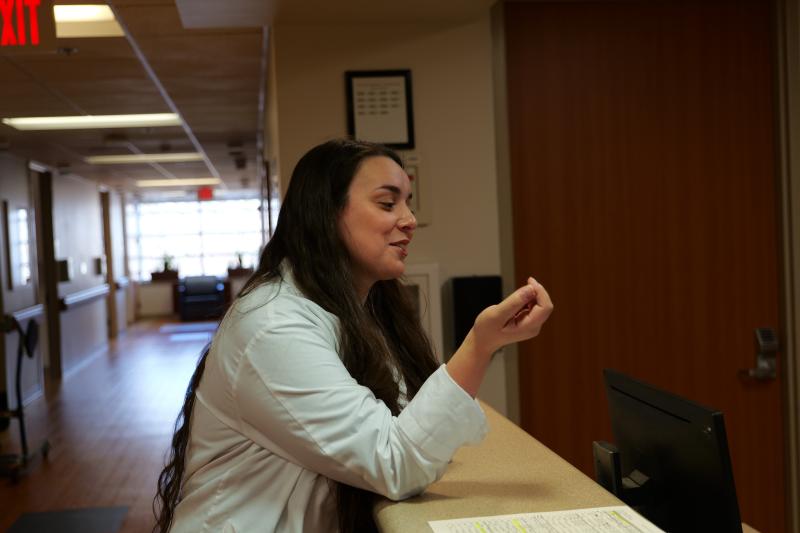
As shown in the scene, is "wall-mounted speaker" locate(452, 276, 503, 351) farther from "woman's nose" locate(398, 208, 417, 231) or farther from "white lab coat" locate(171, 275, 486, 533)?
"white lab coat" locate(171, 275, 486, 533)

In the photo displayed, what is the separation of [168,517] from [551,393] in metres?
2.07

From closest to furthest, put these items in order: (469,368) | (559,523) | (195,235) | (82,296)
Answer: (559,523) < (469,368) < (82,296) < (195,235)

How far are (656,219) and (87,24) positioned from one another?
2.95m

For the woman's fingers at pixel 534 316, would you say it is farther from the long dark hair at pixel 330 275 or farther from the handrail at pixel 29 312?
the handrail at pixel 29 312

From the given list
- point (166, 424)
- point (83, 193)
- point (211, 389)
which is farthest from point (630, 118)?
point (83, 193)

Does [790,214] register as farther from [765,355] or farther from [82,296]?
[82,296]

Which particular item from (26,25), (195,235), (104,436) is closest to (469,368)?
(26,25)

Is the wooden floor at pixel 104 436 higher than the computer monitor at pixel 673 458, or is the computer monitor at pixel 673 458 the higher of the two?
the computer monitor at pixel 673 458

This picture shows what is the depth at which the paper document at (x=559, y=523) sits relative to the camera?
4.06 feet

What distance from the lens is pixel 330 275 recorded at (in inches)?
60.8

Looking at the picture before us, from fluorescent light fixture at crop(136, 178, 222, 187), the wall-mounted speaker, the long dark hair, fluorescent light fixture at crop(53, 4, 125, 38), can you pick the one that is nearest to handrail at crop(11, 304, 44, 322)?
fluorescent light fixture at crop(53, 4, 125, 38)

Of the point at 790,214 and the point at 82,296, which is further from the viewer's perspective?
the point at 82,296

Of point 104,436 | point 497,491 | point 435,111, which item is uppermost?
point 435,111

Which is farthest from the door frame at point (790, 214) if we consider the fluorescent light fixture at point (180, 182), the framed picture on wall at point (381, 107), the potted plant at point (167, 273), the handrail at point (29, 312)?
the potted plant at point (167, 273)
